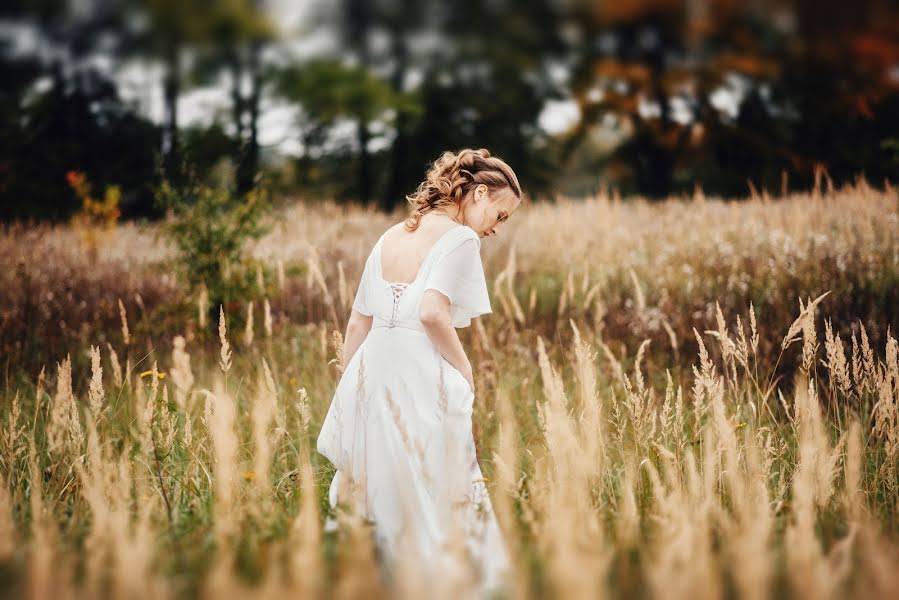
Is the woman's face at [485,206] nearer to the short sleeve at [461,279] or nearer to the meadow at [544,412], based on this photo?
the short sleeve at [461,279]

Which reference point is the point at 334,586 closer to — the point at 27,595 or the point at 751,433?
the point at 27,595

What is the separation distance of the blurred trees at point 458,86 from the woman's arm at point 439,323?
35.3ft

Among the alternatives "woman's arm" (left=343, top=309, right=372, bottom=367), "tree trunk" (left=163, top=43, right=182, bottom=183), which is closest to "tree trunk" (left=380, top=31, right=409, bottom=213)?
"tree trunk" (left=163, top=43, right=182, bottom=183)

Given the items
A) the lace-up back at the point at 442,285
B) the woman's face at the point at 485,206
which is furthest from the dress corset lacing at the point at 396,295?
the woman's face at the point at 485,206

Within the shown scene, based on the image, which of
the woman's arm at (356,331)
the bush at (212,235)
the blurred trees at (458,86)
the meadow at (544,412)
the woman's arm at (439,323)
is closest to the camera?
the meadow at (544,412)

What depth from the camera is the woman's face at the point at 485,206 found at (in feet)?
9.38

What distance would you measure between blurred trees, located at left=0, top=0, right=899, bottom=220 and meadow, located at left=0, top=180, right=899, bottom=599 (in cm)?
742

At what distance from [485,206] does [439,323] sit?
0.61 m

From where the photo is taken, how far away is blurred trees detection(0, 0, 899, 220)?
14805 mm

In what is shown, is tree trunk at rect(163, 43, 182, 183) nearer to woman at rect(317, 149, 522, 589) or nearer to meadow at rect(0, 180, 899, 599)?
meadow at rect(0, 180, 899, 599)

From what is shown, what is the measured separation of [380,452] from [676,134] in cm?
1571

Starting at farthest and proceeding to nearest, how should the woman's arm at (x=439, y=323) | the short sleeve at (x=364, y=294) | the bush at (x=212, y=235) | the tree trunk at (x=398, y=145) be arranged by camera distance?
the tree trunk at (x=398, y=145) → the bush at (x=212, y=235) → the short sleeve at (x=364, y=294) → the woman's arm at (x=439, y=323)

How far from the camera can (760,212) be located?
721 centimetres

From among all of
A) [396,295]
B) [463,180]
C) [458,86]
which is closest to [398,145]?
[458,86]
